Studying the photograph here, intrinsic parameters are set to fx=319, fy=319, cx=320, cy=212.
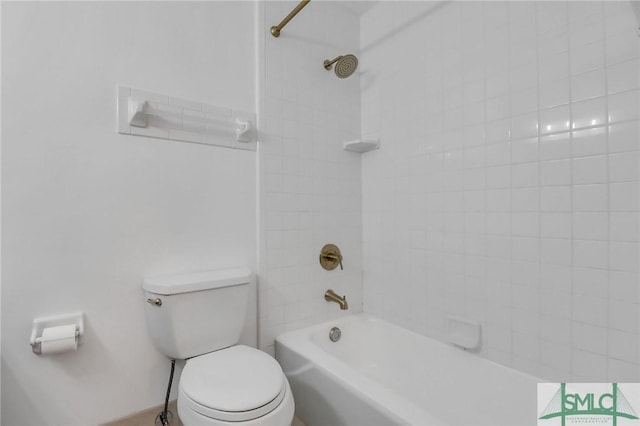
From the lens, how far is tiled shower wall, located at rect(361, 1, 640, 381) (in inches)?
44.6

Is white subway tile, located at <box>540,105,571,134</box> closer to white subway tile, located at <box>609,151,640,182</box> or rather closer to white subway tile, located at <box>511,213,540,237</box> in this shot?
white subway tile, located at <box>609,151,640,182</box>

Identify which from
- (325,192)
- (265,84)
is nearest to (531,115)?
(325,192)

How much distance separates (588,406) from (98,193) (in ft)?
6.59

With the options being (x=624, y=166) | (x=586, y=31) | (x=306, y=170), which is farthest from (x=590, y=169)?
(x=306, y=170)

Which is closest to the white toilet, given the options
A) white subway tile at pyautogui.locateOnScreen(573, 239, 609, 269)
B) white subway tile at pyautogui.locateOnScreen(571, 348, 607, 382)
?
white subway tile at pyautogui.locateOnScreen(571, 348, 607, 382)

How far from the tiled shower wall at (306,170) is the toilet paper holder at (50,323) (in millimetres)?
762

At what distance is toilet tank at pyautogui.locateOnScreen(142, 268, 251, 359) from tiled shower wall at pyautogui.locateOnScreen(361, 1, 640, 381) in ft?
3.13

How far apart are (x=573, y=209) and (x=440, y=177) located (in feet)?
1.91

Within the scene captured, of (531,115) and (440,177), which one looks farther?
(440,177)

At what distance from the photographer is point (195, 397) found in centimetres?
103

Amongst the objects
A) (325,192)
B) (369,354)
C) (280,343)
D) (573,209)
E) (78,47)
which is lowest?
(369,354)

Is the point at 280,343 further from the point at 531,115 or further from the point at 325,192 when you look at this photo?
the point at 531,115

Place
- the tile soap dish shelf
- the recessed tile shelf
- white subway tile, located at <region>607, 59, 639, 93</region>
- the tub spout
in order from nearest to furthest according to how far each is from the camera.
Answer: white subway tile, located at <region>607, 59, 639, 93</region> < the recessed tile shelf < the tub spout < the tile soap dish shelf

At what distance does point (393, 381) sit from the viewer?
5.72 ft
